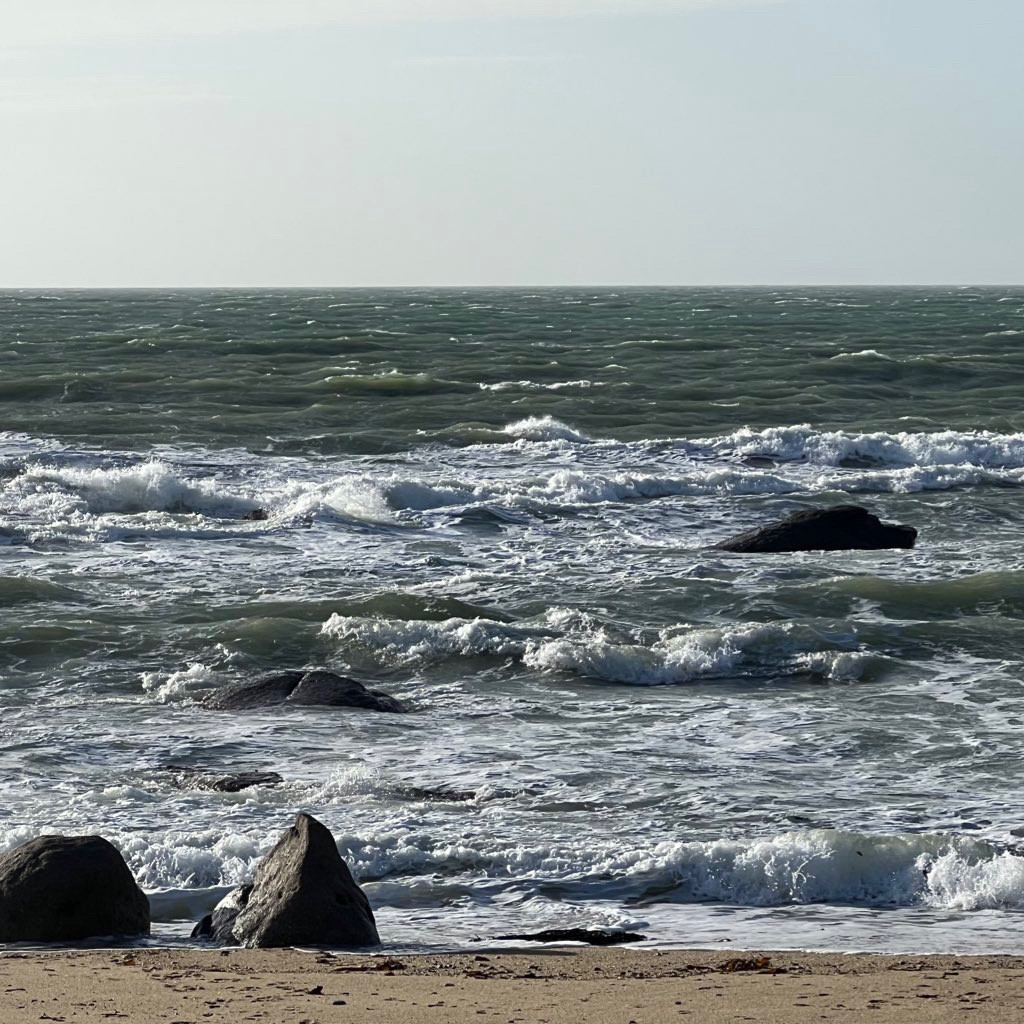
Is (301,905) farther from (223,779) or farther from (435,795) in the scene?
(223,779)

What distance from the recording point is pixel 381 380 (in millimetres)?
43000

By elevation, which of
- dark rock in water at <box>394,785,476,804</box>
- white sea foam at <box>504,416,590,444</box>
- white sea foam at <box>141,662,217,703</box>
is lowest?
white sea foam at <box>141,662,217,703</box>

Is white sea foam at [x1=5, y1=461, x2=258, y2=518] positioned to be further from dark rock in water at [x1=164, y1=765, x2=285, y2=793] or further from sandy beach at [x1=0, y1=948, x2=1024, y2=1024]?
sandy beach at [x1=0, y1=948, x2=1024, y2=1024]

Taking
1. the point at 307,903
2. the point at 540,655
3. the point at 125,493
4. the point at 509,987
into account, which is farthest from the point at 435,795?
the point at 125,493

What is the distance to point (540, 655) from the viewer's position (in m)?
15.6

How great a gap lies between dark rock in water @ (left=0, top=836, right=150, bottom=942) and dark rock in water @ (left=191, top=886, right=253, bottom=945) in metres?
0.32

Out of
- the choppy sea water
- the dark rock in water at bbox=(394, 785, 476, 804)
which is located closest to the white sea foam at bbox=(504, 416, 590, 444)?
the choppy sea water

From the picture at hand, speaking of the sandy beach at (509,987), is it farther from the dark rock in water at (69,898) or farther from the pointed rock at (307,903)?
the dark rock in water at (69,898)

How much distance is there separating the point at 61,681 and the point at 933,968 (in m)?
9.28

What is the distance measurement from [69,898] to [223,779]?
288 centimetres

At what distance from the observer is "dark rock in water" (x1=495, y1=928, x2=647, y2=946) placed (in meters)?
8.32

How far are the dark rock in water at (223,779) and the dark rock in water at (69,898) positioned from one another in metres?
2.53

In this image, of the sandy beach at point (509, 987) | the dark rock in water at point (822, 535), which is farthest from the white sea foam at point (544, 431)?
the sandy beach at point (509, 987)

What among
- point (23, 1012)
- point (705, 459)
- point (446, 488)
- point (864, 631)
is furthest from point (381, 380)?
point (23, 1012)
